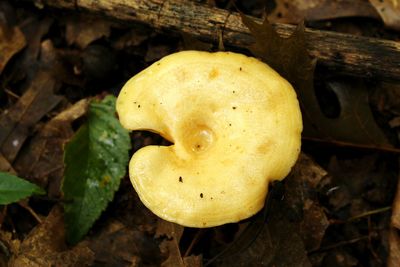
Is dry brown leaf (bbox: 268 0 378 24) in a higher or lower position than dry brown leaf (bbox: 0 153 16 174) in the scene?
higher

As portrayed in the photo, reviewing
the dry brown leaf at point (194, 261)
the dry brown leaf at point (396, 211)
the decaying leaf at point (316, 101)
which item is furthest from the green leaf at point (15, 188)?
the dry brown leaf at point (396, 211)

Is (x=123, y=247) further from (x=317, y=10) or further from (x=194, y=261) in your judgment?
(x=317, y=10)

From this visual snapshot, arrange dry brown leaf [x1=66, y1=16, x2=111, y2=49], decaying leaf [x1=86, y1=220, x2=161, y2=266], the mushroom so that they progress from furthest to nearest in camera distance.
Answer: dry brown leaf [x1=66, y1=16, x2=111, y2=49], decaying leaf [x1=86, y1=220, x2=161, y2=266], the mushroom

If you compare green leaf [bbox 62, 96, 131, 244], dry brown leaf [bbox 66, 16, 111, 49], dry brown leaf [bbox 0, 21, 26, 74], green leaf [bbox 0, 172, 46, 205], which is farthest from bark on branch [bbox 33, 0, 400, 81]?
green leaf [bbox 0, 172, 46, 205]

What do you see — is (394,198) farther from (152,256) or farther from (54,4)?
(54,4)

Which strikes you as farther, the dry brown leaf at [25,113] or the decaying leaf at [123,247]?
the dry brown leaf at [25,113]

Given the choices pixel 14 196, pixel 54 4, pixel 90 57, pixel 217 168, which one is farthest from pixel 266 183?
pixel 54 4

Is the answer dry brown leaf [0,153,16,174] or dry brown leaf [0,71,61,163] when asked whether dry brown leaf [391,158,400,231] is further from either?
dry brown leaf [0,153,16,174]

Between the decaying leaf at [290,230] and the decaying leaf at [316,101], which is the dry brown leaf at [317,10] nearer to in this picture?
the decaying leaf at [316,101]

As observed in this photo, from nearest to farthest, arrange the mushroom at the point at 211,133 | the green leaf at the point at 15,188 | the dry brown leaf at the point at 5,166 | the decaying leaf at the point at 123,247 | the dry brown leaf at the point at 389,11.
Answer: the mushroom at the point at 211,133
the green leaf at the point at 15,188
the decaying leaf at the point at 123,247
the dry brown leaf at the point at 389,11
the dry brown leaf at the point at 5,166
